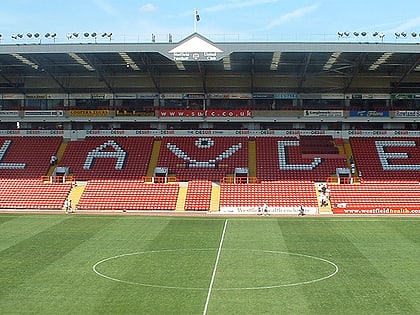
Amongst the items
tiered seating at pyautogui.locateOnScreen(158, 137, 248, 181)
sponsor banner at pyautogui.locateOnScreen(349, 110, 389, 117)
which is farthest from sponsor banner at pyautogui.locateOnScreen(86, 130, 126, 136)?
sponsor banner at pyautogui.locateOnScreen(349, 110, 389, 117)

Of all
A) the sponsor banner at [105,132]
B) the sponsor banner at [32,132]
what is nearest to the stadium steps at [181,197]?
the sponsor banner at [105,132]

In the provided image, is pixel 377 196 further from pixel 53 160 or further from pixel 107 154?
pixel 53 160

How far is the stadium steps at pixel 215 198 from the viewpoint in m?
48.3

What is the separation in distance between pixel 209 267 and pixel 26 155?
37.5 m

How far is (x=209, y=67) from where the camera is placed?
5872 cm

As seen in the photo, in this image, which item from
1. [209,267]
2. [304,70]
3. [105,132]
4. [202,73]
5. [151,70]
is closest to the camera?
[209,267]

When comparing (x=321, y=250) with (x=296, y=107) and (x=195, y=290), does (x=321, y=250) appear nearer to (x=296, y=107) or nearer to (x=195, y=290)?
(x=195, y=290)

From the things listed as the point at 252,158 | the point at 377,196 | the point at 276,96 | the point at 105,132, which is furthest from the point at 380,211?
the point at 105,132

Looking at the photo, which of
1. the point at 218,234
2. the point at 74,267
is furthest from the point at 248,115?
the point at 74,267

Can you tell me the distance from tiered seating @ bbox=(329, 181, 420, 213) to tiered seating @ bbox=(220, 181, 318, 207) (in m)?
2.04

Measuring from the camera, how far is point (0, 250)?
100 feet

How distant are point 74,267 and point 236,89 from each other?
1513 inches

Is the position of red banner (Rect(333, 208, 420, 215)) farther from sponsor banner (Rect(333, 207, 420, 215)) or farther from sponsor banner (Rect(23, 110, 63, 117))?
sponsor banner (Rect(23, 110, 63, 117))

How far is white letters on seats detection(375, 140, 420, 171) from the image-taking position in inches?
2167
